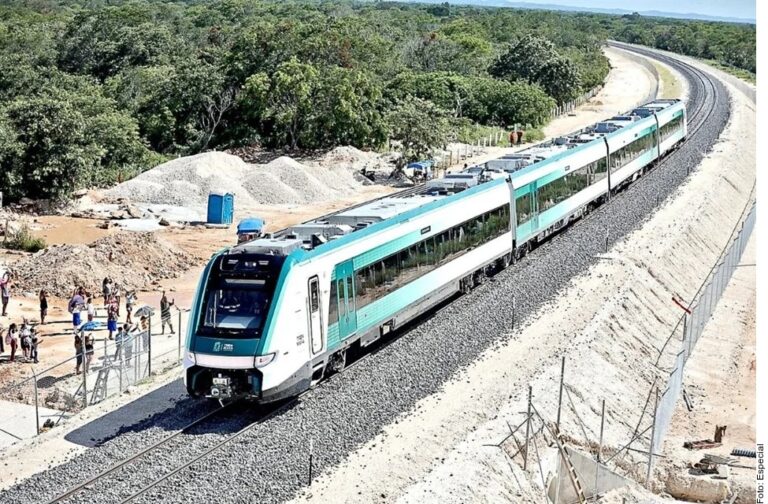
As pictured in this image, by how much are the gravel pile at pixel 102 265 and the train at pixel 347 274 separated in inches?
459

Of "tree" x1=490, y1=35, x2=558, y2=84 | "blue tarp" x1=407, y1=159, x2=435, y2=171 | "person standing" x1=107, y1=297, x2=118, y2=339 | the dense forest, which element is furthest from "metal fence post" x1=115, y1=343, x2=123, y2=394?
"tree" x1=490, y1=35, x2=558, y2=84

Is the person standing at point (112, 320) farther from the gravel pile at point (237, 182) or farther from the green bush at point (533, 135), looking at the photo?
the green bush at point (533, 135)

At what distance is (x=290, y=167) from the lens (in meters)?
54.9

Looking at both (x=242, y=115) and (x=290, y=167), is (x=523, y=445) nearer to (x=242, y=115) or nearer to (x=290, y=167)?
(x=290, y=167)

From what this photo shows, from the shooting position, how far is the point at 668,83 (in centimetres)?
11331

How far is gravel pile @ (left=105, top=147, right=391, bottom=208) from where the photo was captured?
51281 millimetres

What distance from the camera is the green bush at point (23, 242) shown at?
40.6 metres

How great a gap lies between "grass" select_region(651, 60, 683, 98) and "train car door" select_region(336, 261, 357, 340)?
84.4 metres

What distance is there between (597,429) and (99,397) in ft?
37.4

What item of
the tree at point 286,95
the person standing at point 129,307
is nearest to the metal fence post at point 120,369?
the person standing at point 129,307

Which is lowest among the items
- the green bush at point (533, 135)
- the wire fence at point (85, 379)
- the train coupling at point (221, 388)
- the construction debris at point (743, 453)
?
the construction debris at point (743, 453)

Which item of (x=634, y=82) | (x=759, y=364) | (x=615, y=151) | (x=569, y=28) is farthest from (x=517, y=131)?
(x=569, y=28)

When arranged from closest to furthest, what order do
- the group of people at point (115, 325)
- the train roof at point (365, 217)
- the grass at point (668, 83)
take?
the train roof at point (365, 217) < the group of people at point (115, 325) < the grass at point (668, 83)

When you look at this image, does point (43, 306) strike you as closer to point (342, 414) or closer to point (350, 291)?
point (350, 291)
